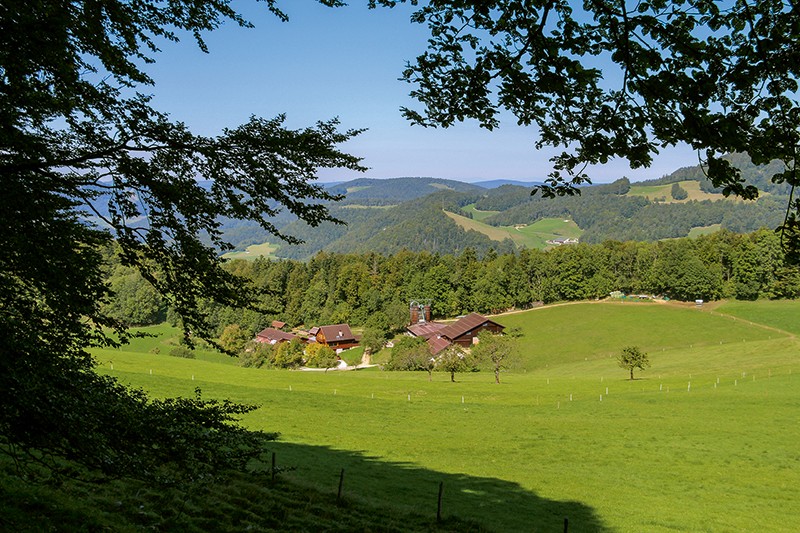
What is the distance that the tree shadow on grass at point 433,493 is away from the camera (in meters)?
16.8

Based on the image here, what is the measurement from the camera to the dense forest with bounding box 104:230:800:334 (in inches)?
3880

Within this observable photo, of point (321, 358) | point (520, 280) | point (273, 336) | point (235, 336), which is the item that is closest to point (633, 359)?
point (321, 358)

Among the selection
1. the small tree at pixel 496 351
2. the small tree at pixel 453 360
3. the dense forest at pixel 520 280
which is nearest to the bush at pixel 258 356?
the dense forest at pixel 520 280

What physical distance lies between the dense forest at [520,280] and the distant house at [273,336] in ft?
11.0

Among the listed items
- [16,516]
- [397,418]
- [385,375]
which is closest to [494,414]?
[397,418]

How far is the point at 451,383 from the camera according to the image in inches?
2283

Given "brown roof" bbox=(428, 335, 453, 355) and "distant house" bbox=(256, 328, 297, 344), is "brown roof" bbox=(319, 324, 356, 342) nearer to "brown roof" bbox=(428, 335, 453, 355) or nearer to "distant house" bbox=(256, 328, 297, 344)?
"distant house" bbox=(256, 328, 297, 344)

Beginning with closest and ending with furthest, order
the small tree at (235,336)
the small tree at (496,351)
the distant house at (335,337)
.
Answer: the small tree at (496,351) → the small tree at (235,336) → the distant house at (335,337)

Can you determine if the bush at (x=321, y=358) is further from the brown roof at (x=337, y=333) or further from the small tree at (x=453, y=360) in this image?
the small tree at (x=453, y=360)

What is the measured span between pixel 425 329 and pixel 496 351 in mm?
35855

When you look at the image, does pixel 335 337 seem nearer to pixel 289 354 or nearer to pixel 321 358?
pixel 321 358

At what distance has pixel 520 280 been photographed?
112 meters

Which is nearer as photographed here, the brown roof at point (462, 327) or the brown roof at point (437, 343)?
the brown roof at point (437, 343)

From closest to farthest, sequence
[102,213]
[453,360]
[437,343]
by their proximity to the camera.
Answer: [102,213]
[453,360]
[437,343]
